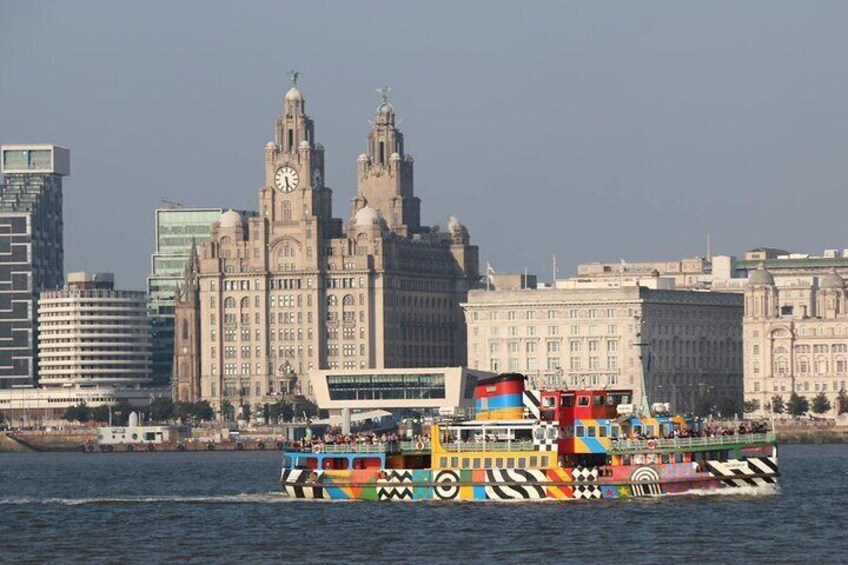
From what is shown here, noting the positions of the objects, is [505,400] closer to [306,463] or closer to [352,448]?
[352,448]

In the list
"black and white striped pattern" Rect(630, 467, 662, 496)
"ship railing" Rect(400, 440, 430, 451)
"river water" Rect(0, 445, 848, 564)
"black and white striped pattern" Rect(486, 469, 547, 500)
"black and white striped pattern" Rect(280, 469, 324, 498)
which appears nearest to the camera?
"river water" Rect(0, 445, 848, 564)

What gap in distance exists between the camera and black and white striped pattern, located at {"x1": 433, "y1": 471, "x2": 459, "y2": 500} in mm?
138250

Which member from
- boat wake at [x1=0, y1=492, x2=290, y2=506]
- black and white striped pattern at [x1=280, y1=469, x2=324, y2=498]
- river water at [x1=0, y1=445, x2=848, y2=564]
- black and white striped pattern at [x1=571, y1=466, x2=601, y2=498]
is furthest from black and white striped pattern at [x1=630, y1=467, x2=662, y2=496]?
boat wake at [x1=0, y1=492, x2=290, y2=506]

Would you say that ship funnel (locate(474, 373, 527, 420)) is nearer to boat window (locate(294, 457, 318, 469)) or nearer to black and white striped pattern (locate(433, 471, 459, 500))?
black and white striped pattern (locate(433, 471, 459, 500))

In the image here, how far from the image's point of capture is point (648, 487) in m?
136

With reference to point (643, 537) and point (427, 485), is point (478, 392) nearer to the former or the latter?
point (427, 485)

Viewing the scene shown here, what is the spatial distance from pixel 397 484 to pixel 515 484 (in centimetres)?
689

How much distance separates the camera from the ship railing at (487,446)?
136 m

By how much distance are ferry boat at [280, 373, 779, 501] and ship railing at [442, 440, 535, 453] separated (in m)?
0.05

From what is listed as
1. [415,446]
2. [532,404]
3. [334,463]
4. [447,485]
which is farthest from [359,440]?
[532,404]

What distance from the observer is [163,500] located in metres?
158

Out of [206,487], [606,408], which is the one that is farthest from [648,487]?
[206,487]

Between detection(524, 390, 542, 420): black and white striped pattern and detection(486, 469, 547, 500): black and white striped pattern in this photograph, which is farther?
detection(524, 390, 542, 420): black and white striped pattern

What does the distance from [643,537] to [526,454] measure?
648 inches
